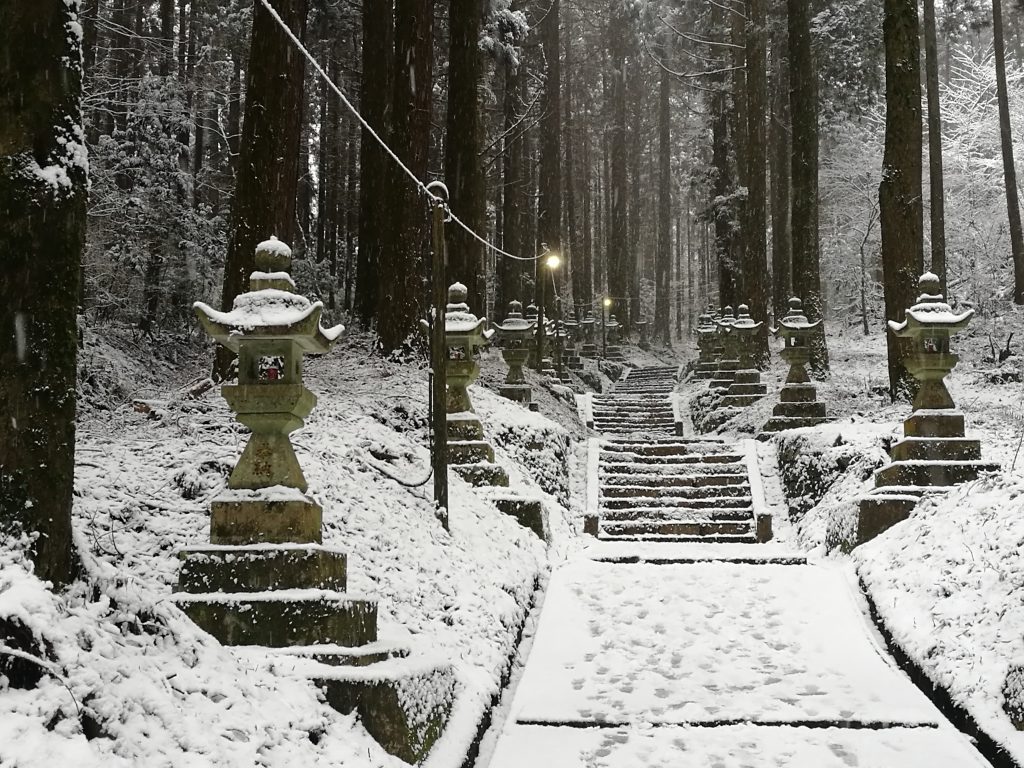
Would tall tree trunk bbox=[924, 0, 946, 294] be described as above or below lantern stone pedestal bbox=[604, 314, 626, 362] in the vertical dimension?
above

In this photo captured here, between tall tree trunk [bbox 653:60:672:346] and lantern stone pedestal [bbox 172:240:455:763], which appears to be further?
tall tree trunk [bbox 653:60:672:346]

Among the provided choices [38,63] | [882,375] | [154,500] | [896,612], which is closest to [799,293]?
[882,375]

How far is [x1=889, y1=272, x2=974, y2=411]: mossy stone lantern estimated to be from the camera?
9094 millimetres

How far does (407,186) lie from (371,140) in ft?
7.95

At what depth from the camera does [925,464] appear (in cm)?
909

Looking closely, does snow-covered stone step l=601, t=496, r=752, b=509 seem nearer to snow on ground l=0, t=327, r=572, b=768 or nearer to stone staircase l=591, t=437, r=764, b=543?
stone staircase l=591, t=437, r=764, b=543

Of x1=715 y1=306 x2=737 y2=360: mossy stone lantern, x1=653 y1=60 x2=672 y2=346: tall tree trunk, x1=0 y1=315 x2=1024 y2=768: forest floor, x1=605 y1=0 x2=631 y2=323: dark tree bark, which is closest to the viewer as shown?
x1=0 y1=315 x2=1024 y2=768: forest floor

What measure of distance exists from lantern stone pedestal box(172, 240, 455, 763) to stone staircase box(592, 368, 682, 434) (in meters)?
12.9

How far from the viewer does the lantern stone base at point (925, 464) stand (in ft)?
28.6

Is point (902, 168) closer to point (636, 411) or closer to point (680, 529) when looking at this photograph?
point (680, 529)

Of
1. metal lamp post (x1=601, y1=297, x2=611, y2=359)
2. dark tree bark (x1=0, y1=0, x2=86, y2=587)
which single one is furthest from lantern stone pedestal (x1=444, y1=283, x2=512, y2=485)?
metal lamp post (x1=601, y1=297, x2=611, y2=359)

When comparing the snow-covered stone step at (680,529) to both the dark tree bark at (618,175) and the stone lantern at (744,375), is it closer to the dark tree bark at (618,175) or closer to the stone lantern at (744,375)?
the stone lantern at (744,375)

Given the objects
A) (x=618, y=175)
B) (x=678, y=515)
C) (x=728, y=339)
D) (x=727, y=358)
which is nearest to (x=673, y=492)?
(x=678, y=515)

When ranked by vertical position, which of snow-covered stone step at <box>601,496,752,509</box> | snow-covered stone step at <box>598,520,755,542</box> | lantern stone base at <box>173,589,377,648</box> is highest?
lantern stone base at <box>173,589,377,648</box>
